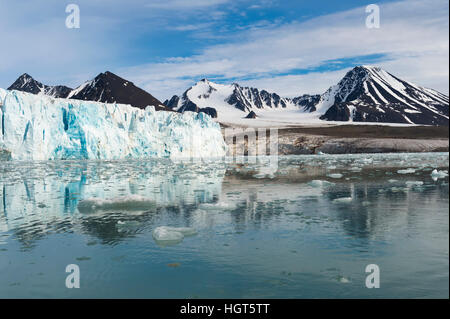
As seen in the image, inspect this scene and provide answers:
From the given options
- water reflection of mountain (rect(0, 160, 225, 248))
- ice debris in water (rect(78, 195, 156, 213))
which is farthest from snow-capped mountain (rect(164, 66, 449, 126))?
ice debris in water (rect(78, 195, 156, 213))

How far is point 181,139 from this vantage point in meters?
43.5

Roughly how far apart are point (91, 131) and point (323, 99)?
160 meters

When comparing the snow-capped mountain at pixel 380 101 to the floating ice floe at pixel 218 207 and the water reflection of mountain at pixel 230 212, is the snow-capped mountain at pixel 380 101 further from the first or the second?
the floating ice floe at pixel 218 207

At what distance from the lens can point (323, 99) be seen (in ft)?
591

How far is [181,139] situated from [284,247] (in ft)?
128

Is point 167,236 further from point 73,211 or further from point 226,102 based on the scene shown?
point 226,102

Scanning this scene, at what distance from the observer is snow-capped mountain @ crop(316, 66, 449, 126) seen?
134500 millimetres

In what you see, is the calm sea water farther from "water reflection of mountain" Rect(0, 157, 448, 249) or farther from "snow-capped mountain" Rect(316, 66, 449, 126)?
"snow-capped mountain" Rect(316, 66, 449, 126)

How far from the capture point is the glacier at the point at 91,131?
3262 centimetres

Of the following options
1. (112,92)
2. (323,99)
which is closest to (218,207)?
(112,92)

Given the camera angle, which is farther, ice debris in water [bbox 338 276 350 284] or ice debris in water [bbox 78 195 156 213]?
ice debris in water [bbox 78 195 156 213]

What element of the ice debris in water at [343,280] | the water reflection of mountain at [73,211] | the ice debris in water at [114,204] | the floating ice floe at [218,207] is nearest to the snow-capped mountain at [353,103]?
the water reflection of mountain at [73,211]
